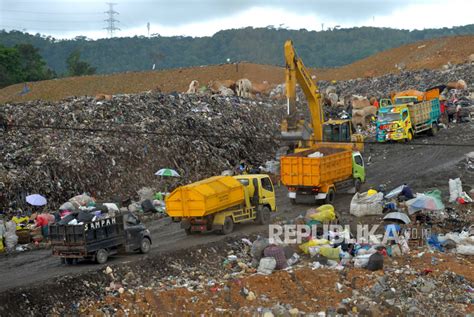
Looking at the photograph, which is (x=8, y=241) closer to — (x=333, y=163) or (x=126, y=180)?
(x=126, y=180)

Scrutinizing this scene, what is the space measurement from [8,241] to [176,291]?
7.86m

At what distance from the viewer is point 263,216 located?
21.9 metres

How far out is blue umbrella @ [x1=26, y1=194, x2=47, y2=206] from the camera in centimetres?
2350

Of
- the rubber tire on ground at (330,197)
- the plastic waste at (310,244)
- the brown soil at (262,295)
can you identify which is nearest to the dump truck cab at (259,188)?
the rubber tire on ground at (330,197)

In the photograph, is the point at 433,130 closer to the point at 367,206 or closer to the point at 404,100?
the point at 404,100

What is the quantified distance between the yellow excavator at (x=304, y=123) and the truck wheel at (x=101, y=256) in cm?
1093

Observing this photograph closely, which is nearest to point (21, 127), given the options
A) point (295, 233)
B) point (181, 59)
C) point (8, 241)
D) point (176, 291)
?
point (8, 241)

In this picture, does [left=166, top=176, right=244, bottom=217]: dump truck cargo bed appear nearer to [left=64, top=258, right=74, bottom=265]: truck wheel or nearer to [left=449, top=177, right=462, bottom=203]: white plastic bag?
[left=64, top=258, right=74, bottom=265]: truck wheel

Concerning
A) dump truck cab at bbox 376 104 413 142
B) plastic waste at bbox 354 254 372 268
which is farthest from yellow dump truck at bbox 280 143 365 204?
Answer: dump truck cab at bbox 376 104 413 142

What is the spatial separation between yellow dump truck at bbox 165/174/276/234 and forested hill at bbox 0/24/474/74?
110269mm

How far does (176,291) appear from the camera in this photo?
1558 cm

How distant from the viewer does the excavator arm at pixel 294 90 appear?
89.9ft

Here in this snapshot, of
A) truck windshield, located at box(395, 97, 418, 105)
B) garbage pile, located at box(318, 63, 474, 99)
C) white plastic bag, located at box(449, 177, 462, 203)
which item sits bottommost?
white plastic bag, located at box(449, 177, 462, 203)

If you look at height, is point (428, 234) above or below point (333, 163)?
below
